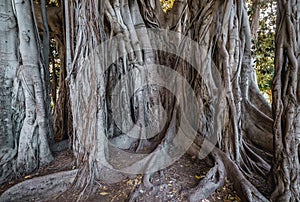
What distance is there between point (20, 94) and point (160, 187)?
174cm

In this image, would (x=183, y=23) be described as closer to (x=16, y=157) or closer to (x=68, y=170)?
(x=68, y=170)

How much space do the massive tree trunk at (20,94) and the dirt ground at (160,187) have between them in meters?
0.23

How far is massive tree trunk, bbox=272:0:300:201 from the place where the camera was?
5.18 feet

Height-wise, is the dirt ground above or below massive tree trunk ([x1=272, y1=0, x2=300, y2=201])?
below

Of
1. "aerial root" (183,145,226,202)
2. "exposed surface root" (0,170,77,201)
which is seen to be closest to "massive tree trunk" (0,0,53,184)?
"exposed surface root" (0,170,77,201)

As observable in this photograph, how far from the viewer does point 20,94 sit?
89.4 inches

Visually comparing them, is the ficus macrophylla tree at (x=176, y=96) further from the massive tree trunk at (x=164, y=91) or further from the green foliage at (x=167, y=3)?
the green foliage at (x=167, y=3)

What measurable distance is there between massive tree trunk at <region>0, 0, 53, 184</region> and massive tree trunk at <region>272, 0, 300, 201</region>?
2.28 metres

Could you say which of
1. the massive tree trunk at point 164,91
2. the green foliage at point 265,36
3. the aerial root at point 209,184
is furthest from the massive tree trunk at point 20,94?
the green foliage at point 265,36

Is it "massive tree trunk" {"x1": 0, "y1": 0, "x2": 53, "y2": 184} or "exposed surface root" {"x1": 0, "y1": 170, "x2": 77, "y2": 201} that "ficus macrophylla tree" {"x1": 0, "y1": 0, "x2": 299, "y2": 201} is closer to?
"exposed surface root" {"x1": 0, "y1": 170, "x2": 77, "y2": 201}

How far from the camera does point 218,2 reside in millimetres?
2350

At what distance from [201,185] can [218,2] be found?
192 cm

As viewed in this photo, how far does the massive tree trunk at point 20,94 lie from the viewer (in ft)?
7.28

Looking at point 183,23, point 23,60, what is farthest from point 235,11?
point 23,60
